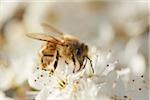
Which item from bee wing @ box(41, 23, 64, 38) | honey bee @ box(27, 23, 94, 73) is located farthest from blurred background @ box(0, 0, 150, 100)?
honey bee @ box(27, 23, 94, 73)

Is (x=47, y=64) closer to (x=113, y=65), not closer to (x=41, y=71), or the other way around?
(x=41, y=71)

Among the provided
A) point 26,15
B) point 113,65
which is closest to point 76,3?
point 26,15

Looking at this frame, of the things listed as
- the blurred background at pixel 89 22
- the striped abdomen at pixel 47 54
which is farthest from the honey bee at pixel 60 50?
the blurred background at pixel 89 22

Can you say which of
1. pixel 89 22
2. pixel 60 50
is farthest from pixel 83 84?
pixel 89 22

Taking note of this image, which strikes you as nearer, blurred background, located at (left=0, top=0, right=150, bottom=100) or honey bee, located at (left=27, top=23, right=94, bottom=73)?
honey bee, located at (left=27, top=23, right=94, bottom=73)

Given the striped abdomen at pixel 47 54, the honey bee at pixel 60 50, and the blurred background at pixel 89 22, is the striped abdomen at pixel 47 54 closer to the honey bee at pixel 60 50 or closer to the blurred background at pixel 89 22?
the honey bee at pixel 60 50

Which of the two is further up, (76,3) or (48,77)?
(76,3)

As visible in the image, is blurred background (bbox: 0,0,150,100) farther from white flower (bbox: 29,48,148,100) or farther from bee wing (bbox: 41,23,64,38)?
white flower (bbox: 29,48,148,100)
